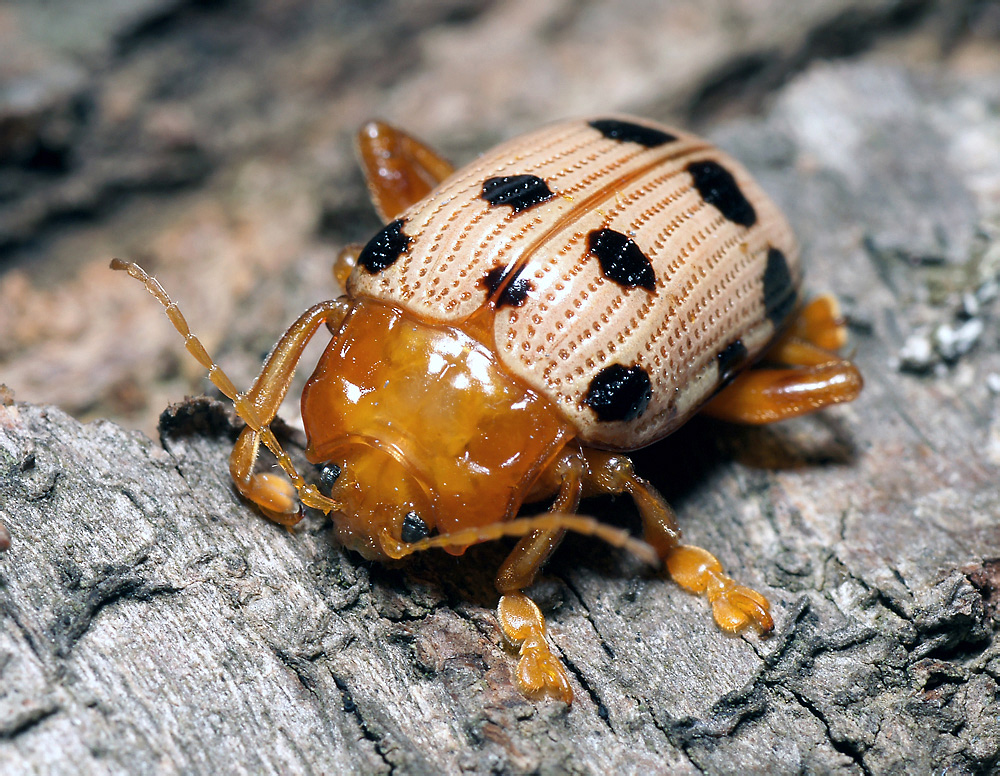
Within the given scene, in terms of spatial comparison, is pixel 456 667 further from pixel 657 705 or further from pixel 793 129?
pixel 793 129

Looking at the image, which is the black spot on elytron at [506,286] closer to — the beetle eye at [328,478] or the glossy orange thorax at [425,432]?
the glossy orange thorax at [425,432]

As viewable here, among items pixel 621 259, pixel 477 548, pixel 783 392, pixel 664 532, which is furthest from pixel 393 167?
pixel 664 532

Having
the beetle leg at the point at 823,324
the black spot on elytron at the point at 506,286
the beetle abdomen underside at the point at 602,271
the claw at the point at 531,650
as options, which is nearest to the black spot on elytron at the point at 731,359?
the beetle abdomen underside at the point at 602,271

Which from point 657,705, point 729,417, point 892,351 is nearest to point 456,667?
point 657,705

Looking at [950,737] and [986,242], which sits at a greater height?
[986,242]

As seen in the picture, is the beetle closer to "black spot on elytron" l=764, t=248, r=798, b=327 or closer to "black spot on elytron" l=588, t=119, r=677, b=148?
"black spot on elytron" l=764, t=248, r=798, b=327

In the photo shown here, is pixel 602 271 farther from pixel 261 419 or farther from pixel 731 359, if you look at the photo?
pixel 261 419

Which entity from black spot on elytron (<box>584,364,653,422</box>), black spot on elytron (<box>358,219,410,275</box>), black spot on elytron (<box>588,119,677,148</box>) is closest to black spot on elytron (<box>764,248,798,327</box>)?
black spot on elytron (<box>588,119,677,148</box>)
